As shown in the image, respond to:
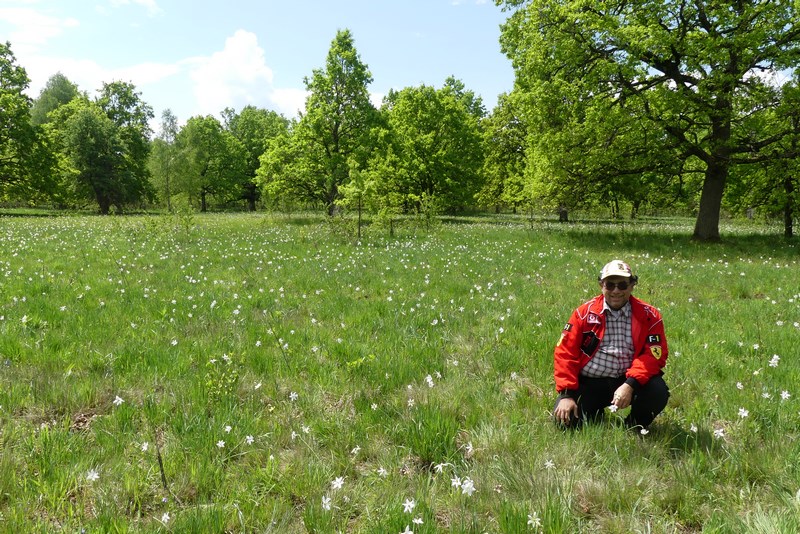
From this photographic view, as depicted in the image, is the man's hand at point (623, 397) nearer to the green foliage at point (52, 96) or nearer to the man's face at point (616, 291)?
the man's face at point (616, 291)

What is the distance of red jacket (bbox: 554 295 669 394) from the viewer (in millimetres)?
3963

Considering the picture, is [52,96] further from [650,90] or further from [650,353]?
[650,353]

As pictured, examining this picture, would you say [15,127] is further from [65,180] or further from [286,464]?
[286,464]

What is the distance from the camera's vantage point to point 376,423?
419 cm

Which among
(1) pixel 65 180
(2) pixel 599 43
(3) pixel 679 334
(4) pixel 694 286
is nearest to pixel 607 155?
(2) pixel 599 43

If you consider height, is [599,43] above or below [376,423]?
above

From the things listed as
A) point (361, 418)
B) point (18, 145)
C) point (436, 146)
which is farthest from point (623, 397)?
point (18, 145)

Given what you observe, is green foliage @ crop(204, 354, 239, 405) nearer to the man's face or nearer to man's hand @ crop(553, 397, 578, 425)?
man's hand @ crop(553, 397, 578, 425)

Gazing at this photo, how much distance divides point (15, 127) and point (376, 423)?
45.8 m

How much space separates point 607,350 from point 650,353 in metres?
0.37

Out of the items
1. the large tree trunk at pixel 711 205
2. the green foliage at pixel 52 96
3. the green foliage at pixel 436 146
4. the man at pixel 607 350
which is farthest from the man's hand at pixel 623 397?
→ the green foliage at pixel 52 96

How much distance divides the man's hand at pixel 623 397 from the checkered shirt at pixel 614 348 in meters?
0.37

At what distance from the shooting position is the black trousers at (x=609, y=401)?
3900mm

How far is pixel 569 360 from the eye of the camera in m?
4.15
